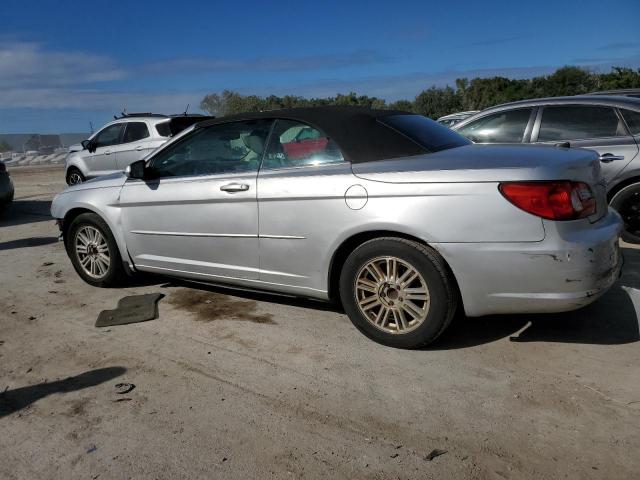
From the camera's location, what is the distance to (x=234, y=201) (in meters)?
4.20

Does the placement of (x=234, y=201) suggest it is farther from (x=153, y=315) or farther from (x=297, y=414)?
(x=297, y=414)

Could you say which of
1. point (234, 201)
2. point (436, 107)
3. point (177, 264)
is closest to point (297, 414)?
point (234, 201)

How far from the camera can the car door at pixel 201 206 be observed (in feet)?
13.9

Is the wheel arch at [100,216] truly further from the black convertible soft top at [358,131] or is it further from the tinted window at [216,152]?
the black convertible soft top at [358,131]

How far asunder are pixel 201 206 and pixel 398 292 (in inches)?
70.0

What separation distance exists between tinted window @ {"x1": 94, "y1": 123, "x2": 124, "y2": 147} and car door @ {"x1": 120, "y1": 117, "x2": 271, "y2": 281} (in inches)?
298

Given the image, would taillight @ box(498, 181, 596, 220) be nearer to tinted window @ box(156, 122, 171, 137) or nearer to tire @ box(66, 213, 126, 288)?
tire @ box(66, 213, 126, 288)

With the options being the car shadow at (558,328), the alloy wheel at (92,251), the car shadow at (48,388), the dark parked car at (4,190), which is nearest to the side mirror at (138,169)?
the alloy wheel at (92,251)

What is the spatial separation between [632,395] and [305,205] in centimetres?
228

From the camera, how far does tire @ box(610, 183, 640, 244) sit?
6.02m

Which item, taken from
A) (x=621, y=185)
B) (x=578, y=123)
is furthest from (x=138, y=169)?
(x=621, y=185)

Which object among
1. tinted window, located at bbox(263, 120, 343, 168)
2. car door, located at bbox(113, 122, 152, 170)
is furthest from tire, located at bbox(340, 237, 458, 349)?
car door, located at bbox(113, 122, 152, 170)

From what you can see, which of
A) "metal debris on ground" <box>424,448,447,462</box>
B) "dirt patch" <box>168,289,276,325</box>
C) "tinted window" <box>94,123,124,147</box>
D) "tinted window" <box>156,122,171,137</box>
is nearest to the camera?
"metal debris on ground" <box>424,448,447,462</box>

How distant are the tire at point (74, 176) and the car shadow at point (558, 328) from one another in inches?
432
